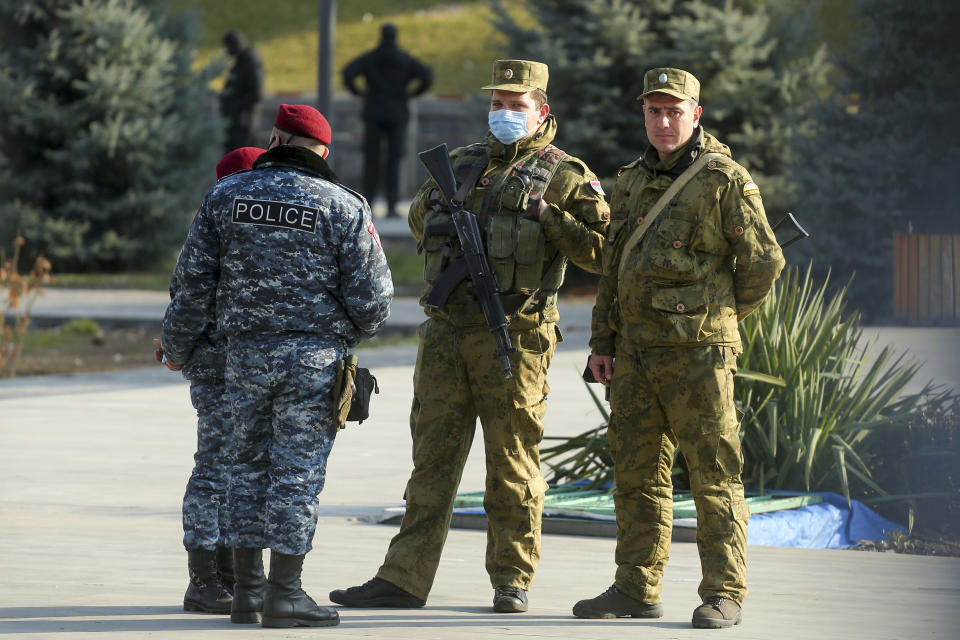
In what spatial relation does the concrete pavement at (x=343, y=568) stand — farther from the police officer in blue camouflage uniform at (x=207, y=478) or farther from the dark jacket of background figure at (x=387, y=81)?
the dark jacket of background figure at (x=387, y=81)

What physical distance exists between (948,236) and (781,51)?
23.5 feet

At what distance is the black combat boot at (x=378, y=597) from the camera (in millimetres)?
5980

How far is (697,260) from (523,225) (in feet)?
2.15

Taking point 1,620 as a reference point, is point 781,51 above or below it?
above

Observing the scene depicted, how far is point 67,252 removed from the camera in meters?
22.5

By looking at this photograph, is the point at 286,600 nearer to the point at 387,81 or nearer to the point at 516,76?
the point at 516,76

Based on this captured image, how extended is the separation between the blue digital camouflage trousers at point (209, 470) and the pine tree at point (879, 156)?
44.2ft

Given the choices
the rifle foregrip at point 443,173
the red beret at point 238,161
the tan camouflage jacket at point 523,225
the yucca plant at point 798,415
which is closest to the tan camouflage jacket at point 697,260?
the tan camouflage jacket at point 523,225

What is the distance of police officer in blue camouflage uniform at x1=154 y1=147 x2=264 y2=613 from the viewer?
5.79 m

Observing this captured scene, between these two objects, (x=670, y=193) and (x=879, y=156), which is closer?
(x=670, y=193)

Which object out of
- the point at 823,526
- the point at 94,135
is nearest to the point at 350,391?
the point at 823,526

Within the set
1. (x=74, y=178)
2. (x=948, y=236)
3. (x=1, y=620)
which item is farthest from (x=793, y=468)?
(x=74, y=178)

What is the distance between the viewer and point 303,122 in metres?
5.62

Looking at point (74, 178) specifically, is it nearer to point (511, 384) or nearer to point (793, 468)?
point (793, 468)
